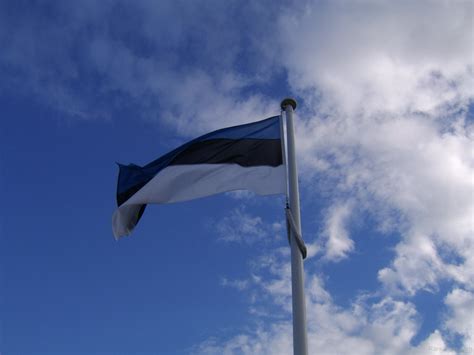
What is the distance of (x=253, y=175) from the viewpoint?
14391 mm

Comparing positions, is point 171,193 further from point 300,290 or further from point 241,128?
point 300,290

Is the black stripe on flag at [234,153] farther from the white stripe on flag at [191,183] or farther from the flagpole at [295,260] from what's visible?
the flagpole at [295,260]

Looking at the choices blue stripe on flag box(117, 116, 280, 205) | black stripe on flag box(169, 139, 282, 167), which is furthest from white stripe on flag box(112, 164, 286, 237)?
blue stripe on flag box(117, 116, 280, 205)

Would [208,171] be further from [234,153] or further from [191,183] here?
[234,153]

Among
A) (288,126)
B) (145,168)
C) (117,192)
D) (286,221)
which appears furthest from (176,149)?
(286,221)

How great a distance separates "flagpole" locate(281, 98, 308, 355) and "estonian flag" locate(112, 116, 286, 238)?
17.1 inches

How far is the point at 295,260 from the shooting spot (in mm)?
12016

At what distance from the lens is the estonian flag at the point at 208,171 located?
569 inches

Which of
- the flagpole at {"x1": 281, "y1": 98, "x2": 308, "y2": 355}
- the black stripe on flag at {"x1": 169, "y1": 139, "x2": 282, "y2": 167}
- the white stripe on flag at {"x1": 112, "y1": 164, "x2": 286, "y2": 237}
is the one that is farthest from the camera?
the black stripe on flag at {"x1": 169, "y1": 139, "x2": 282, "y2": 167}

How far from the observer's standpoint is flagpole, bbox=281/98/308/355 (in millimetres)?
10812

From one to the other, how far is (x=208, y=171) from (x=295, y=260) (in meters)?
4.30

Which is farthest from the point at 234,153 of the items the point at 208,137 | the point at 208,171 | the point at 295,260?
the point at 295,260

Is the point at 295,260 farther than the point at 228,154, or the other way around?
the point at 228,154

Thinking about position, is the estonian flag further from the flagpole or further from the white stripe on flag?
the flagpole
